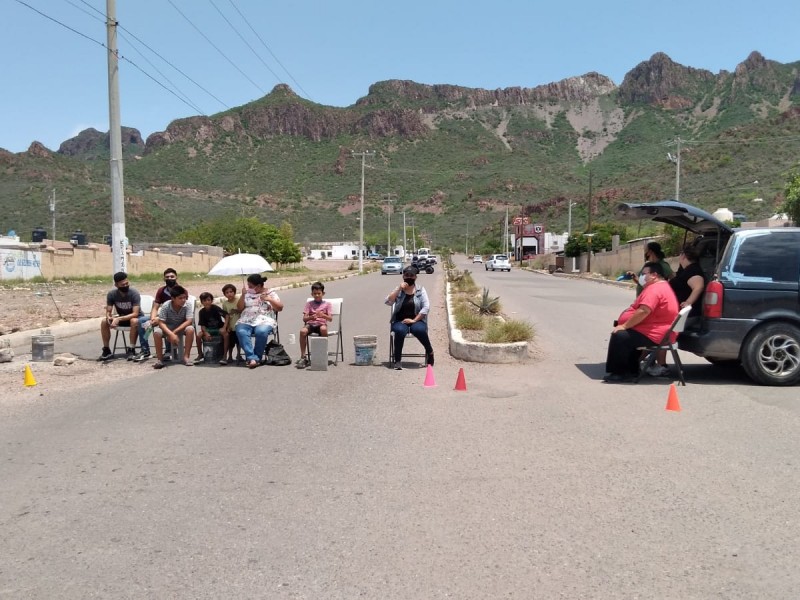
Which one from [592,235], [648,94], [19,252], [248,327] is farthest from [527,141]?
[248,327]

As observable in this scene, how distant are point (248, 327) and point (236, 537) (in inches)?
261

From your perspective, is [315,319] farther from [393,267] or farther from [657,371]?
[393,267]

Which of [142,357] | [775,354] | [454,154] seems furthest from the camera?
[454,154]

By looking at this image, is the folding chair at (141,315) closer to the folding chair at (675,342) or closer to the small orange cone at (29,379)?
the small orange cone at (29,379)

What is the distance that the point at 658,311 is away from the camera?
909 centimetres

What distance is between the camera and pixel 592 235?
5966cm

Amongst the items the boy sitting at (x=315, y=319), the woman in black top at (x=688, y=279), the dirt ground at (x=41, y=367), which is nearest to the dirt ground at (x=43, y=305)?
the dirt ground at (x=41, y=367)

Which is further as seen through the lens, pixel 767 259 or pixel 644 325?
pixel 644 325

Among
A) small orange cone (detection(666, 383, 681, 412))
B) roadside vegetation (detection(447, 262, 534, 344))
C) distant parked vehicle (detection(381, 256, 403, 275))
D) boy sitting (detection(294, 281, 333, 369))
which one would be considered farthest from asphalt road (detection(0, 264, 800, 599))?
distant parked vehicle (detection(381, 256, 403, 275))

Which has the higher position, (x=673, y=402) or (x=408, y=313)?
(x=408, y=313)

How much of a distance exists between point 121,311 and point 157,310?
0.94 meters

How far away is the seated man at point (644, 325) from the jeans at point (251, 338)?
4917 millimetres

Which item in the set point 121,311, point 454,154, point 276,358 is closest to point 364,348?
point 276,358

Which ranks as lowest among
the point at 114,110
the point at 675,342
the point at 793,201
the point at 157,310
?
the point at 675,342
